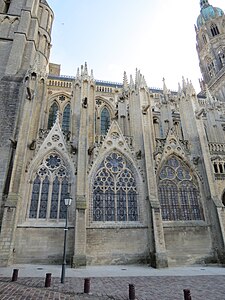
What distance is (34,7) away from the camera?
25641mm

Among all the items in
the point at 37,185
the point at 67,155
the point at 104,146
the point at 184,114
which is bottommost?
the point at 37,185

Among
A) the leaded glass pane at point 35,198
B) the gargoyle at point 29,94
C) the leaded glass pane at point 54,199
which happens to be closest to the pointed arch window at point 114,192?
the leaded glass pane at point 54,199

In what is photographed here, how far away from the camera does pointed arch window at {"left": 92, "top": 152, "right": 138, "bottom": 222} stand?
1453cm

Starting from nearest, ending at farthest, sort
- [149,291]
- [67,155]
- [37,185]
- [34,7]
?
[149,291] < [37,185] < [67,155] < [34,7]

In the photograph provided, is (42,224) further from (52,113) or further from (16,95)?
(52,113)

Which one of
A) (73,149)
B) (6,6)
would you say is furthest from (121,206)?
(6,6)

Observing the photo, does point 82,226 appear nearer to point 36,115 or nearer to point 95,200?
point 95,200

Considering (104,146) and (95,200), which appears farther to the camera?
(104,146)

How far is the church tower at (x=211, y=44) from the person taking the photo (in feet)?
126

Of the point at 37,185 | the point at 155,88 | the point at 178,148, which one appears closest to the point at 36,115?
the point at 37,185

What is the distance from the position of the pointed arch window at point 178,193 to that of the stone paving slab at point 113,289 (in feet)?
21.5

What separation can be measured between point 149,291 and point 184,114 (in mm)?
16526

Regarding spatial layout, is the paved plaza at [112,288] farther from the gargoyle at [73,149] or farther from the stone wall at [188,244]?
the gargoyle at [73,149]

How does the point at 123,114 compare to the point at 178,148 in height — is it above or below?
above
